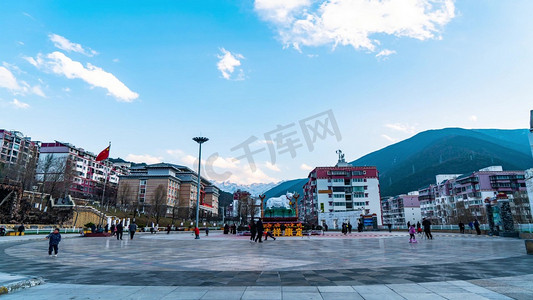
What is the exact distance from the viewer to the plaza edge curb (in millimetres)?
5926

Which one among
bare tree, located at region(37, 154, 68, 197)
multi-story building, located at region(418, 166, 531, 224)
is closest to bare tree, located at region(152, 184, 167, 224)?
bare tree, located at region(37, 154, 68, 197)

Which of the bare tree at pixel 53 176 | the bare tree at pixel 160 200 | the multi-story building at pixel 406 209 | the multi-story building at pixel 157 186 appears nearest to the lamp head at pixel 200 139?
the bare tree at pixel 53 176

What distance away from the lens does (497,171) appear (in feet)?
269

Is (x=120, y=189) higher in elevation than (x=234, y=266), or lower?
higher

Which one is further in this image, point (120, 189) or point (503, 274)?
point (120, 189)

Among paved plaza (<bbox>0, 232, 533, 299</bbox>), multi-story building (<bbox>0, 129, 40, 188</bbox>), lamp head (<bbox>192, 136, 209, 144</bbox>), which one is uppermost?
multi-story building (<bbox>0, 129, 40, 188</bbox>)

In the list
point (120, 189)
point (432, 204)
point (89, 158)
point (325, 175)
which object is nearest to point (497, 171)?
point (432, 204)

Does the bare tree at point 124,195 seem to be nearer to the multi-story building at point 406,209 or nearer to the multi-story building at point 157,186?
the multi-story building at point 157,186

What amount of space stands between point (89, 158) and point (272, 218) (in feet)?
268

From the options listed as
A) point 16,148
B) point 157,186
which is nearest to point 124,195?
point 157,186

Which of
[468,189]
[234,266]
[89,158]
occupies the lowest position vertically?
[234,266]

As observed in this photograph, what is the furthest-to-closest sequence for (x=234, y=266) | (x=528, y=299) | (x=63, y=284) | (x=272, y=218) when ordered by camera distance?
(x=272, y=218) → (x=234, y=266) → (x=63, y=284) → (x=528, y=299)

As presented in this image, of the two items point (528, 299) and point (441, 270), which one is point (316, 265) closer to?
point (441, 270)

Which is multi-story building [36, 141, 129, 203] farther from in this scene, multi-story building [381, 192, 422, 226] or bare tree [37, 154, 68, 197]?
multi-story building [381, 192, 422, 226]
